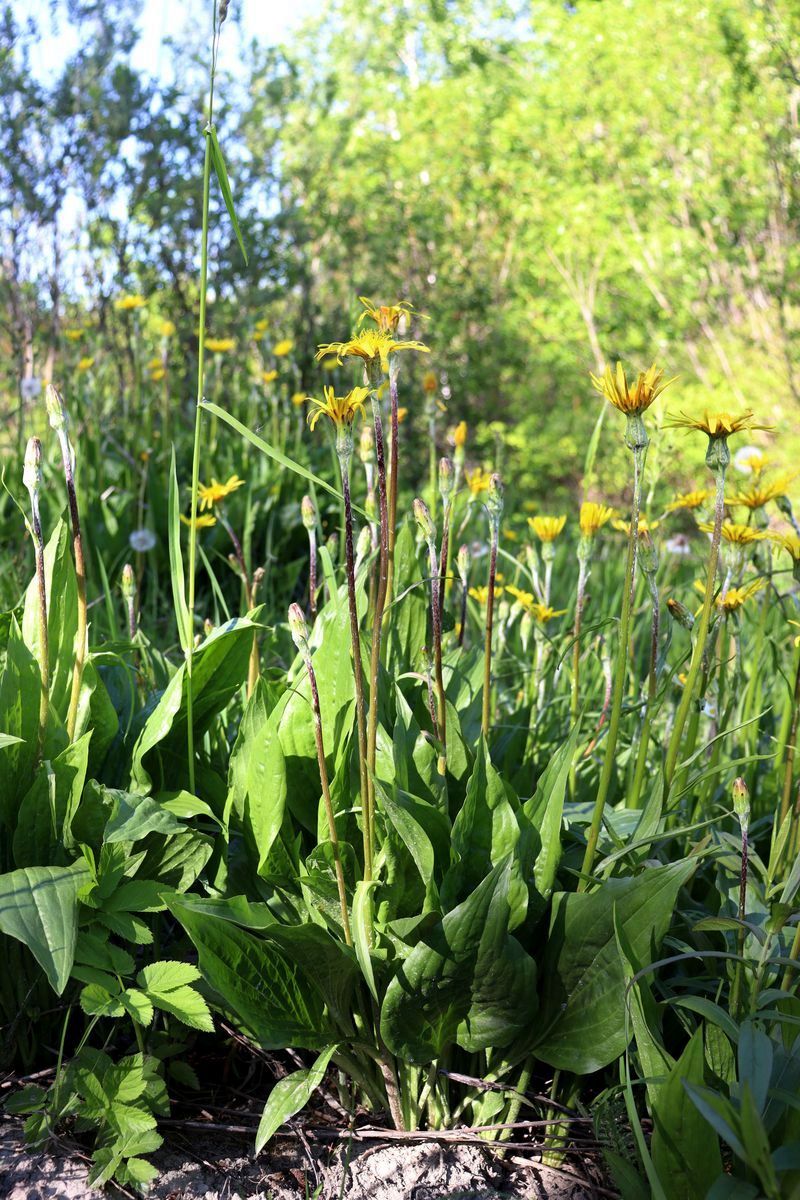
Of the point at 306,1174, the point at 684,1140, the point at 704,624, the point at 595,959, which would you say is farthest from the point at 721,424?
the point at 306,1174

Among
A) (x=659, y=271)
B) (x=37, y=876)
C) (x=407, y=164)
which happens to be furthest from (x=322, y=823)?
(x=407, y=164)

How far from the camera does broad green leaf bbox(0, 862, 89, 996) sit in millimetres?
1140

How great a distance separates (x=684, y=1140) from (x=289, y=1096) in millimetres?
458

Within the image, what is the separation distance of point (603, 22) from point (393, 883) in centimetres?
1046

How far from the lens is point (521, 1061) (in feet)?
4.46

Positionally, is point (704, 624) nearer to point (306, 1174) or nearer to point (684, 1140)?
point (684, 1140)

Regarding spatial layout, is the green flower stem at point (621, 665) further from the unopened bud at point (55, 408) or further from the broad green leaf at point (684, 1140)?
the unopened bud at point (55, 408)

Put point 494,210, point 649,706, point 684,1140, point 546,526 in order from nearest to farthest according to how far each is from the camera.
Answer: point 684,1140 → point 649,706 → point 546,526 → point 494,210

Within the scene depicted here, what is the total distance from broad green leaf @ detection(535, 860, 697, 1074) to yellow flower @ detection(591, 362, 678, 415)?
20.5 inches

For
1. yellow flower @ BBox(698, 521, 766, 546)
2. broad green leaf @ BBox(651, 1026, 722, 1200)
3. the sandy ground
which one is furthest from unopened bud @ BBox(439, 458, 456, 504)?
the sandy ground

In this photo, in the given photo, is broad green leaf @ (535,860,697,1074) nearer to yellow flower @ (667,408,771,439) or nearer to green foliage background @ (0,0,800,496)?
yellow flower @ (667,408,771,439)

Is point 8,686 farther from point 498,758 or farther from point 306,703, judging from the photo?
point 498,758

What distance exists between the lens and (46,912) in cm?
120

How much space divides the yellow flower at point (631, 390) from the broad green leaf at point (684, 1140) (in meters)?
0.67
